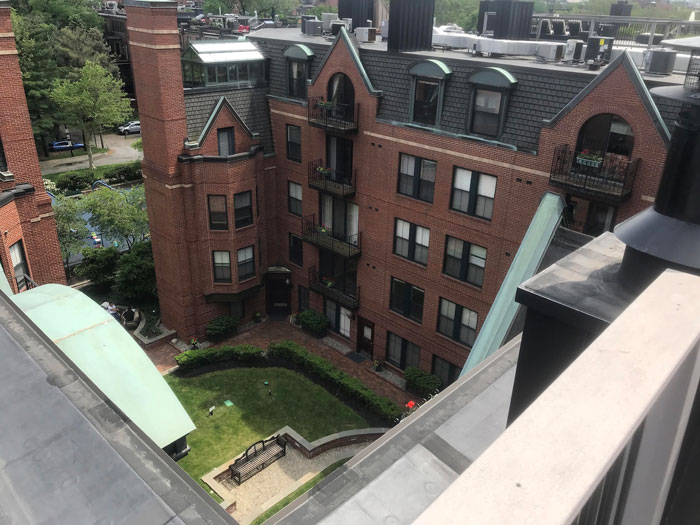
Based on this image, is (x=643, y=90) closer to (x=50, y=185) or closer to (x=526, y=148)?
(x=526, y=148)

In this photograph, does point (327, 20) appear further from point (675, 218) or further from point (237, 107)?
point (675, 218)

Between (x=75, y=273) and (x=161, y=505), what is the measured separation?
35885 millimetres

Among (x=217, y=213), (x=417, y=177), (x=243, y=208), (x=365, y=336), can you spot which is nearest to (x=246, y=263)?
(x=243, y=208)

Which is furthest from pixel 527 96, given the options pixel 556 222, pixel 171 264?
pixel 171 264

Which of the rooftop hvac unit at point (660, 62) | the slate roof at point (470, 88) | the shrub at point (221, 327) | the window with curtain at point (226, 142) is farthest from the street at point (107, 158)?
the rooftop hvac unit at point (660, 62)

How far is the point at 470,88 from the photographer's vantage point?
2183 centimetres

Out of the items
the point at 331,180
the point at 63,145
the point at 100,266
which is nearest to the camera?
the point at 331,180

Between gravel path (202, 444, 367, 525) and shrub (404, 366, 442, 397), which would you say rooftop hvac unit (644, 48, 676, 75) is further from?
gravel path (202, 444, 367, 525)

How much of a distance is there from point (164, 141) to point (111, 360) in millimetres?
17102

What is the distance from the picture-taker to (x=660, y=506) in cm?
322

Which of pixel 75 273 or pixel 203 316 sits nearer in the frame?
pixel 203 316

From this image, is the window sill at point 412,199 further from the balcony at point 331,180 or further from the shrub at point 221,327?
the shrub at point 221,327

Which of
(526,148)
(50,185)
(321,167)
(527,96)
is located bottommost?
(50,185)

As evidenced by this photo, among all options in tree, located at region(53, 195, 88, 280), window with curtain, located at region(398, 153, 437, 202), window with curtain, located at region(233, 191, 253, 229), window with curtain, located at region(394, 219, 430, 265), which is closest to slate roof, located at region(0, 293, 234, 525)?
window with curtain, located at region(398, 153, 437, 202)
